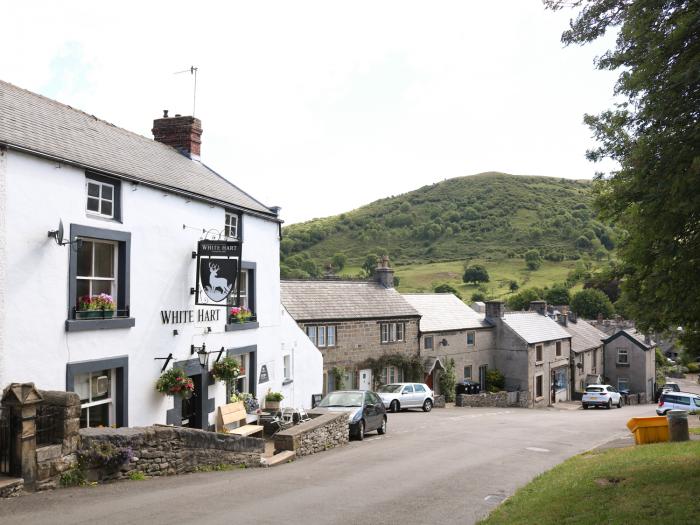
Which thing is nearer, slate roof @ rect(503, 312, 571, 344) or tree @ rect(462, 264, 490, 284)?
slate roof @ rect(503, 312, 571, 344)

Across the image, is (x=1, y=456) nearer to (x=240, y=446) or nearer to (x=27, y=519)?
(x=27, y=519)

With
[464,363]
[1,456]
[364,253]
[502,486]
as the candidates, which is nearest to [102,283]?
[1,456]

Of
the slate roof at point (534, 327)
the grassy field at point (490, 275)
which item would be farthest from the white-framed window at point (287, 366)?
the grassy field at point (490, 275)

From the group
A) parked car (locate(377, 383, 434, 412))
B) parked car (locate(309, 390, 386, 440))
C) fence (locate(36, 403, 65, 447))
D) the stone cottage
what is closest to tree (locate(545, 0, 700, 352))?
fence (locate(36, 403, 65, 447))

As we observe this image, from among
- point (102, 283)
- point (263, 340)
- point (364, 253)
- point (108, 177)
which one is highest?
point (364, 253)

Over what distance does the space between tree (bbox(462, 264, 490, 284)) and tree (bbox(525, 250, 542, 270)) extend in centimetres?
1123

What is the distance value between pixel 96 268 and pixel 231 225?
215 inches

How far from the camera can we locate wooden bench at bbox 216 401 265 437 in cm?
1706

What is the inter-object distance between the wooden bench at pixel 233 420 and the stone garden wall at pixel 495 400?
79.1ft

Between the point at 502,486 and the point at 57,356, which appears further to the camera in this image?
the point at 502,486

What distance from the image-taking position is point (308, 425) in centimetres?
1748

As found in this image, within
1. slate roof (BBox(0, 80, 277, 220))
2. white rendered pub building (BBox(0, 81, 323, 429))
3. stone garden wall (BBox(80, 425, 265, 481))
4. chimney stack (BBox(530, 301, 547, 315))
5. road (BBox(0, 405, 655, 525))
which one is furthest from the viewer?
chimney stack (BBox(530, 301, 547, 315))

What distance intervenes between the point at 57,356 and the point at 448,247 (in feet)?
458

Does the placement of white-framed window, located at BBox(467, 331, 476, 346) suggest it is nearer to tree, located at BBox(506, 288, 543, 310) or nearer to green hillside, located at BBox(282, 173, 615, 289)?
tree, located at BBox(506, 288, 543, 310)
